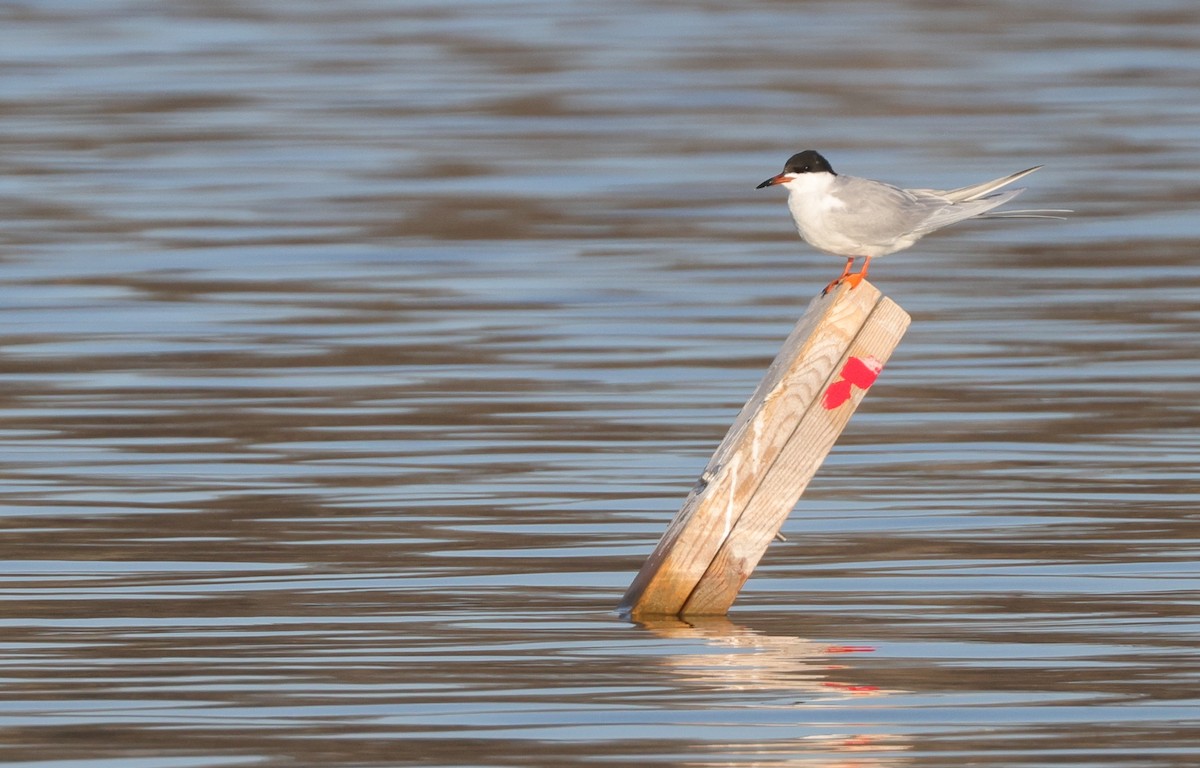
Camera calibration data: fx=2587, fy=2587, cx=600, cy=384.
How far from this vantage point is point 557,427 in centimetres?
1077

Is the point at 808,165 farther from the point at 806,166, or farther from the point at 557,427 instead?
the point at 557,427

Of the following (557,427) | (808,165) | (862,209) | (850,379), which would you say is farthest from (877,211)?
(557,427)

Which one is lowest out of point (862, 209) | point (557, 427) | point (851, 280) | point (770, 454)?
point (770, 454)

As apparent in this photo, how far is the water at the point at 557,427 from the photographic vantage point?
6.51m

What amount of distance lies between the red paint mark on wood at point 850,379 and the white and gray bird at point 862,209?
0.48 m

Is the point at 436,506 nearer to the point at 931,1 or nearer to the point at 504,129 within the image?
the point at 504,129

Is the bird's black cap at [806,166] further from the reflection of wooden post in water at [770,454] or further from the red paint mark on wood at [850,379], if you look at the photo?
the red paint mark on wood at [850,379]

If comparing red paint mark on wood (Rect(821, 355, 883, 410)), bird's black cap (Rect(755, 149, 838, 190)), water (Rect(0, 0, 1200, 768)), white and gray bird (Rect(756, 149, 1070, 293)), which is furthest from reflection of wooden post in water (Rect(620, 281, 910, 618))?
bird's black cap (Rect(755, 149, 838, 190))

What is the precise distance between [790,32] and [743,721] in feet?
77.6

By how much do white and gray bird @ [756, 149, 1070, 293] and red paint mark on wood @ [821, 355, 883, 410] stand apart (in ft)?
1.58

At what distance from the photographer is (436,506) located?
9.34 meters

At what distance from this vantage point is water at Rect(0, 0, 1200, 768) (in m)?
6.51

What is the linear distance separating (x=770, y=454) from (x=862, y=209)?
84cm

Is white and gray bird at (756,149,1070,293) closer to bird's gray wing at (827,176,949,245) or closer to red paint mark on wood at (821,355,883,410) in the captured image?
bird's gray wing at (827,176,949,245)
